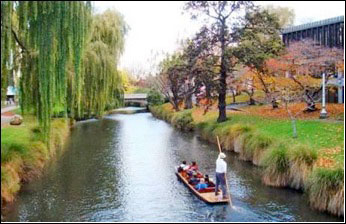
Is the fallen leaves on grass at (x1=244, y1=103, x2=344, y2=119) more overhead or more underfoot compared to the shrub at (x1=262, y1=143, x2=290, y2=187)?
more overhead

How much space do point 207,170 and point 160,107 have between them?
3507cm

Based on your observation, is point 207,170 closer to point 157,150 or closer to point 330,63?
point 157,150

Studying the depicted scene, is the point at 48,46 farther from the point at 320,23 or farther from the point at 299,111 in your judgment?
the point at 320,23

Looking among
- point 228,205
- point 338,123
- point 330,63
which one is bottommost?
point 228,205

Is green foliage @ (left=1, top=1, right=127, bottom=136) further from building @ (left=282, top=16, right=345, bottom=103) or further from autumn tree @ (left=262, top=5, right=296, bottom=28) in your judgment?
autumn tree @ (left=262, top=5, right=296, bottom=28)

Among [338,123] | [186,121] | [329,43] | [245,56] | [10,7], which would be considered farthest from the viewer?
[186,121]

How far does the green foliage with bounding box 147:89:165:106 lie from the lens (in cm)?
5838

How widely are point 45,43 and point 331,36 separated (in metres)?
24.3

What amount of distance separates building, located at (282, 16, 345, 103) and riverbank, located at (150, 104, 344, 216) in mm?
5553

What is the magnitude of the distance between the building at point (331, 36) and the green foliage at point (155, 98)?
25.0 m

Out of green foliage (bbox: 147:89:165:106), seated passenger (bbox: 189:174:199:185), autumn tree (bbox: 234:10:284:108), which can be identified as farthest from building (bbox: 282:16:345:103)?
green foliage (bbox: 147:89:165:106)

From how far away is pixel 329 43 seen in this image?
3244cm

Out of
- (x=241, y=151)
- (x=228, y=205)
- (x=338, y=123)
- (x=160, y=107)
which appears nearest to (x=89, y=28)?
(x=228, y=205)

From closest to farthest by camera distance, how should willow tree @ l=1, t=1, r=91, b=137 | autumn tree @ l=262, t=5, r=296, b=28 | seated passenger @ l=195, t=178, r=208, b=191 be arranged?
willow tree @ l=1, t=1, r=91, b=137 < seated passenger @ l=195, t=178, r=208, b=191 < autumn tree @ l=262, t=5, r=296, b=28
